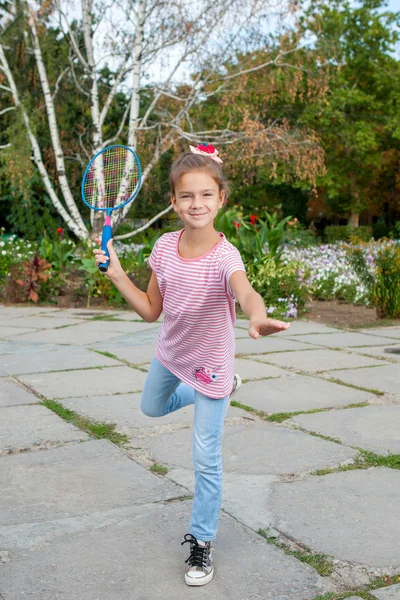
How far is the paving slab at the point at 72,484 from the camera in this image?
2.82 metres

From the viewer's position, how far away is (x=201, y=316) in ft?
8.20

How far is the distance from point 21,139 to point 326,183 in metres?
20.2

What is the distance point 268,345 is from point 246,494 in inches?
150

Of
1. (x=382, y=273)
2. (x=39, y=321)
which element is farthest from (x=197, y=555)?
(x=382, y=273)

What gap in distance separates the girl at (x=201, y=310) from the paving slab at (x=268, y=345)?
3.75 metres

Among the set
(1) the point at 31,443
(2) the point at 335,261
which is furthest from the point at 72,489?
(2) the point at 335,261

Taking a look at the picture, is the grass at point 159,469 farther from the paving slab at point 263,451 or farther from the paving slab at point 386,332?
the paving slab at point 386,332

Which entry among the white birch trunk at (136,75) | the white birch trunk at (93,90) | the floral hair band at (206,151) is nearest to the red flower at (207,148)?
the floral hair band at (206,151)

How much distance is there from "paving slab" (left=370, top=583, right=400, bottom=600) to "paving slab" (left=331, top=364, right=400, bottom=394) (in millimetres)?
2703

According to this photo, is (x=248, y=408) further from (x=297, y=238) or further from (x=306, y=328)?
(x=297, y=238)

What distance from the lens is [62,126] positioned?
17203mm

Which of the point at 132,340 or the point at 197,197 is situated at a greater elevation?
the point at 197,197

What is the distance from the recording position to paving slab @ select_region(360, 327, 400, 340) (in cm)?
759

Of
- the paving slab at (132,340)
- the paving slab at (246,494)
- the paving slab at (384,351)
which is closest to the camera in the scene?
the paving slab at (246,494)
